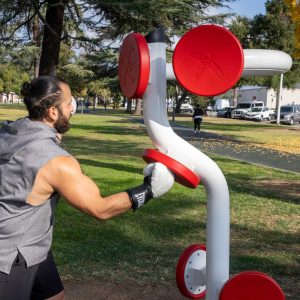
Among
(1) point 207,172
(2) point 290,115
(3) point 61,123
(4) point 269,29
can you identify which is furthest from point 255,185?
(2) point 290,115

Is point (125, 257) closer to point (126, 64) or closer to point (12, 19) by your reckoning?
point (126, 64)

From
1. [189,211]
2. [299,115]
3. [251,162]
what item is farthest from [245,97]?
[189,211]

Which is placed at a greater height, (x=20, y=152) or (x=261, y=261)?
(x=20, y=152)

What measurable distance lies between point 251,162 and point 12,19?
20.9 feet

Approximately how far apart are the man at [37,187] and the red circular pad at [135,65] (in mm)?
356

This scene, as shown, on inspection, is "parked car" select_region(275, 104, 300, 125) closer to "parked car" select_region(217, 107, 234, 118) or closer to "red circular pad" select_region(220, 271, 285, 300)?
"parked car" select_region(217, 107, 234, 118)

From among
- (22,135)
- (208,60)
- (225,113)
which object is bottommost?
(225,113)

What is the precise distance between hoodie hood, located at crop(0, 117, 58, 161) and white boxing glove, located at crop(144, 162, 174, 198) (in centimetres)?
46

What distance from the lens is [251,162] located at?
12453mm

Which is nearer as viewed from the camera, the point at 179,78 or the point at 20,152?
the point at 20,152

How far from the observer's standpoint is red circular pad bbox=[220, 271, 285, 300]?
2357mm

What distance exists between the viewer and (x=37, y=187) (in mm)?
2160

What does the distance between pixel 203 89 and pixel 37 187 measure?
910 millimetres

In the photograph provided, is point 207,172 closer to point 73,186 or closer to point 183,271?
point 183,271
